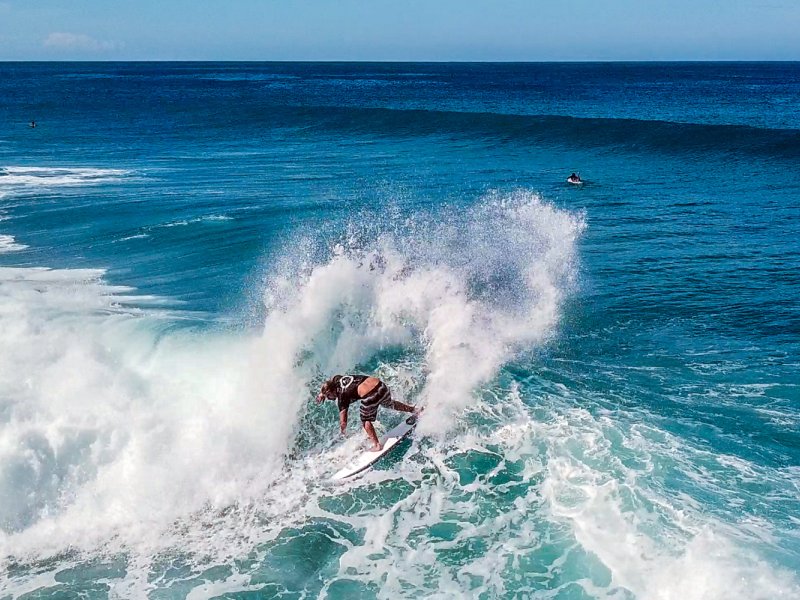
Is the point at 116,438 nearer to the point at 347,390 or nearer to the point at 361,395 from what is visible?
the point at 347,390

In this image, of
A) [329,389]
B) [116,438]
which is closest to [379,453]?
[329,389]

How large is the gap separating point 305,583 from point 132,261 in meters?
16.5

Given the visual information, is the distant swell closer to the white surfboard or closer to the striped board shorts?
the white surfboard

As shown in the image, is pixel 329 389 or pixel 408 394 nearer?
pixel 329 389

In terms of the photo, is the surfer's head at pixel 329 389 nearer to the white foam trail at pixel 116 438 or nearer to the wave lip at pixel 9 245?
the white foam trail at pixel 116 438

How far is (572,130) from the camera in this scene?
5438 cm

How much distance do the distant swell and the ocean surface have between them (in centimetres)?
1443

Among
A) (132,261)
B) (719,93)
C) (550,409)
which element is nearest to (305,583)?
(550,409)

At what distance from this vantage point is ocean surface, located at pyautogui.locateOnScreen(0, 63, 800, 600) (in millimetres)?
10266

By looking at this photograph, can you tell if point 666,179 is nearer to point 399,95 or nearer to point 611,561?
point 611,561

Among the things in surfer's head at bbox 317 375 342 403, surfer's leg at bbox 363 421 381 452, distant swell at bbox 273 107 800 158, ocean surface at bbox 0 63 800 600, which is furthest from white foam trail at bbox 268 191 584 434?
distant swell at bbox 273 107 800 158

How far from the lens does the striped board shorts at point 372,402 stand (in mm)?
12750

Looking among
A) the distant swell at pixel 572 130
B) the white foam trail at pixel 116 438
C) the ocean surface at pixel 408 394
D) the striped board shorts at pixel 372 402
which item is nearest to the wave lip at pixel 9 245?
the ocean surface at pixel 408 394

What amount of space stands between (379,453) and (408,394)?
2.40m
